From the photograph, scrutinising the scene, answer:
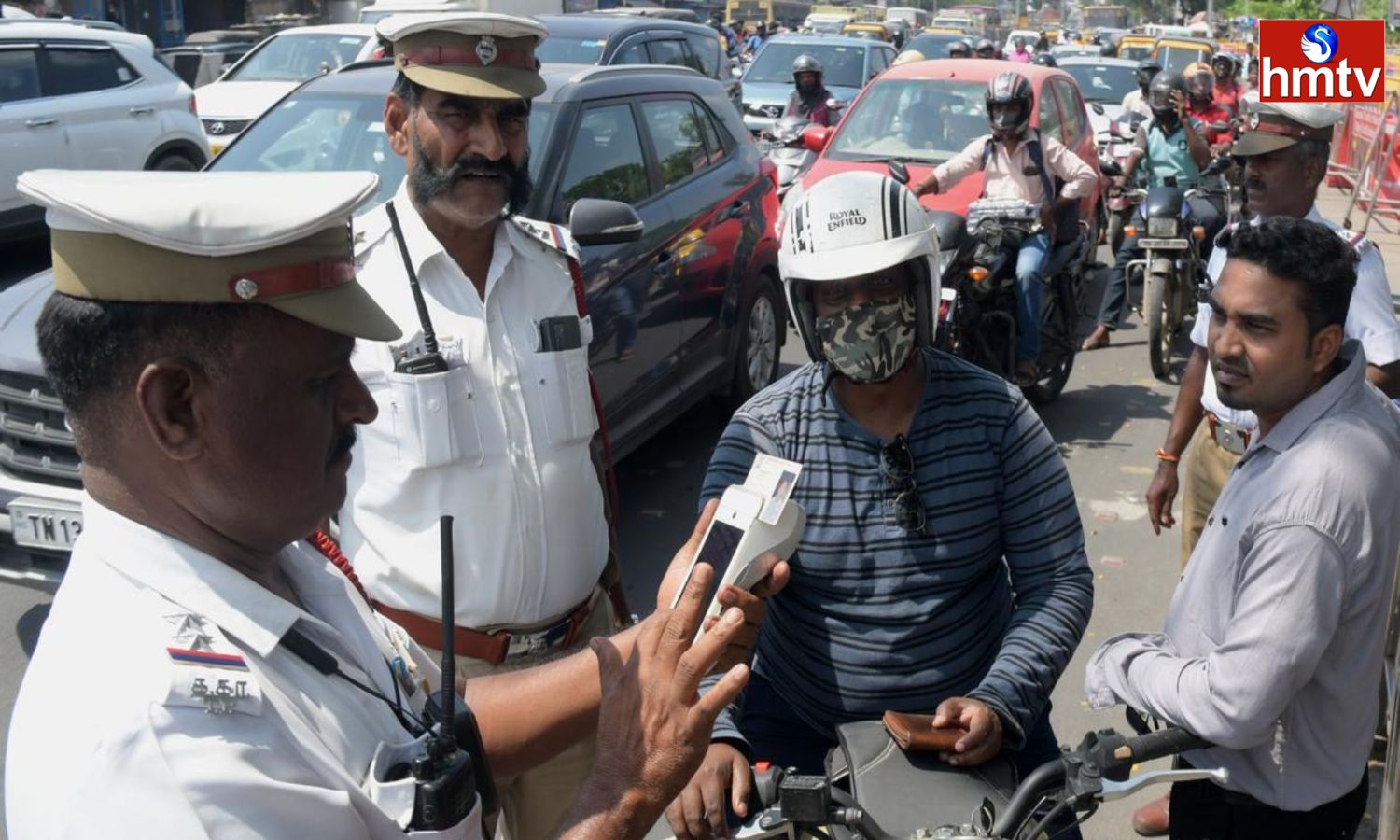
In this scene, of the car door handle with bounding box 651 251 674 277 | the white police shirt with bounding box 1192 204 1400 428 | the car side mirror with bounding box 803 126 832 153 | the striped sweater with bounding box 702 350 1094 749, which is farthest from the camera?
the car side mirror with bounding box 803 126 832 153

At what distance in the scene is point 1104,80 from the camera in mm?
18703

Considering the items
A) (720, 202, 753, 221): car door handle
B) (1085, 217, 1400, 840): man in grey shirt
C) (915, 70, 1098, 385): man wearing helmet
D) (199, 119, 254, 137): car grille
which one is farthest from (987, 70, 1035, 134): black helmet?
(199, 119, 254, 137): car grille

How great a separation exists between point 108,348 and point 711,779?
1247 millimetres

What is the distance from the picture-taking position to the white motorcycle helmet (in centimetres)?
241

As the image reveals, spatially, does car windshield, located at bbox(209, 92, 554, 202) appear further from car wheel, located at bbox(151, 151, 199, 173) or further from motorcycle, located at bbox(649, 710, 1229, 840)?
car wheel, located at bbox(151, 151, 199, 173)

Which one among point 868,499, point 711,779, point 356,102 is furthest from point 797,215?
point 356,102

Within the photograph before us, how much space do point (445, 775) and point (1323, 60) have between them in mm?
13837

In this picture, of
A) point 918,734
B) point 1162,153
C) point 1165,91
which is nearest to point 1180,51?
point 1162,153

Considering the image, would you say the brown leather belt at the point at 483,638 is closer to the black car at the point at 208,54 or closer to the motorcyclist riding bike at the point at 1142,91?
the motorcyclist riding bike at the point at 1142,91

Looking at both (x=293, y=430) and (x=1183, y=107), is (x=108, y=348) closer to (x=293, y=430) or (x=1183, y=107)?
(x=293, y=430)

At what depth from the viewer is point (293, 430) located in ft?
4.66

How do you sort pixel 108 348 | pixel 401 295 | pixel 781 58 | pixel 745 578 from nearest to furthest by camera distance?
pixel 108 348 < pixel 745 578 < pixel 401 295 < pixel 781 58

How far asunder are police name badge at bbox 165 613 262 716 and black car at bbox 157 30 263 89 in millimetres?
14679

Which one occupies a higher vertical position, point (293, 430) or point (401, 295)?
point (293, 430)
